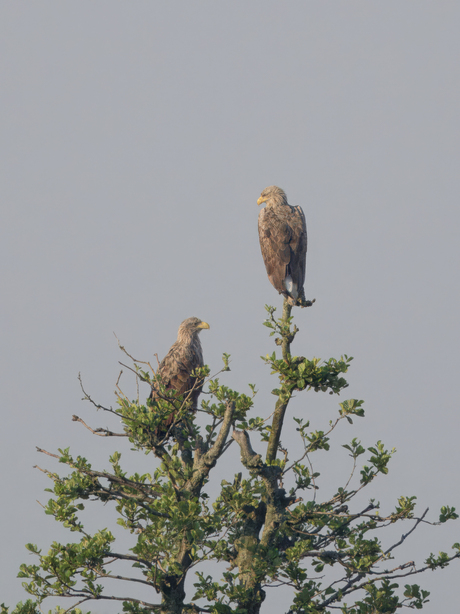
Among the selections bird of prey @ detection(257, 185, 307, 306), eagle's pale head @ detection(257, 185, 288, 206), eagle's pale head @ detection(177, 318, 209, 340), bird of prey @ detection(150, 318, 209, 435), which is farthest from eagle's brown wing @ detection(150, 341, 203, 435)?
eagle's pale head @ detection(257, 185, 288, 206)

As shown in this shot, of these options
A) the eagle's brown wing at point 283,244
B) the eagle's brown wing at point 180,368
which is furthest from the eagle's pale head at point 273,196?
the eagle's brown wing at point 180,368

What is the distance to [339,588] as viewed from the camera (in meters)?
7.86

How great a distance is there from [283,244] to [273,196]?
6.00 ft

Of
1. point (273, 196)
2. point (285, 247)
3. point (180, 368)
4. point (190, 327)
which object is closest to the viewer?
point (285, 247)

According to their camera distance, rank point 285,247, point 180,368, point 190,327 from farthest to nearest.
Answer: point 190,327 < point 180,368 < point 285,247

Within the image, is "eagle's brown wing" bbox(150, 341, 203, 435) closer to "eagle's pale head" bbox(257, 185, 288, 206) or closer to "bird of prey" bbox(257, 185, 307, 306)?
"bird of prey" bbox(257, 185, 307, 306)

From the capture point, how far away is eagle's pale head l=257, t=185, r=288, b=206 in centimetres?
1195

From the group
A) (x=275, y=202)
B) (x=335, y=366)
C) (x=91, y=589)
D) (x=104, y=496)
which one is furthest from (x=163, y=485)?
(x=275, y=202)

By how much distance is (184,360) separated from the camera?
1116cm

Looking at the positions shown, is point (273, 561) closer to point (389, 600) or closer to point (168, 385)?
point (389, 600)

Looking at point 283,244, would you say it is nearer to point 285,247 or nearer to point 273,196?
point 285,247

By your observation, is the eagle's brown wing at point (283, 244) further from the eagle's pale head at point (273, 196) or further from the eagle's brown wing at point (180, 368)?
the eagle's brown wing at point (180, 368)

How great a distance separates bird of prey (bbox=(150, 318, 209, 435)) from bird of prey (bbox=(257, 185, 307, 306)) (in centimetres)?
201

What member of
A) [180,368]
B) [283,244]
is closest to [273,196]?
[283,244]
